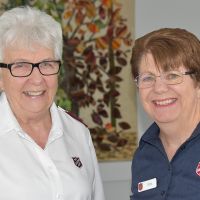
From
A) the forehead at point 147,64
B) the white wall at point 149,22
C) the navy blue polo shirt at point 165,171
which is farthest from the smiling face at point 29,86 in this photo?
the white wall at point 149,22

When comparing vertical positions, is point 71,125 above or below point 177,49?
below

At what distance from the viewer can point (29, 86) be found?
2.04 meters

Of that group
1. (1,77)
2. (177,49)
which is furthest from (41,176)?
(177,49)

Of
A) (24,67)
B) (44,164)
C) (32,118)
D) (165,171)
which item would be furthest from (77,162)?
(24,67)

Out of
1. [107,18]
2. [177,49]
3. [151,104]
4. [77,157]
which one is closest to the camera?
[177,49]

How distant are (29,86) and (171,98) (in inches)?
24.2

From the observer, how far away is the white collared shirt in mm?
1972

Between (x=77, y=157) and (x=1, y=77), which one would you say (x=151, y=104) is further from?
(x=1, y=77)

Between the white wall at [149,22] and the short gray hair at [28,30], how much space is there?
213 cm

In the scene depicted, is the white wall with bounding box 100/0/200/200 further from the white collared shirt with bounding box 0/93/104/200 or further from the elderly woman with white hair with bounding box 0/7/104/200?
the elderly woman with white hair with bounding box 0/7/104/200

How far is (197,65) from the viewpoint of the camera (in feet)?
6.38

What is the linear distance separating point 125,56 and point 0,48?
217 centimetres

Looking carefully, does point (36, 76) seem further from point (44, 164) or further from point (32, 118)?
point (44, 164)

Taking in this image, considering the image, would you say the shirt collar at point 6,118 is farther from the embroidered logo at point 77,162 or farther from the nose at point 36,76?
the embroidered logo at point 77,162
